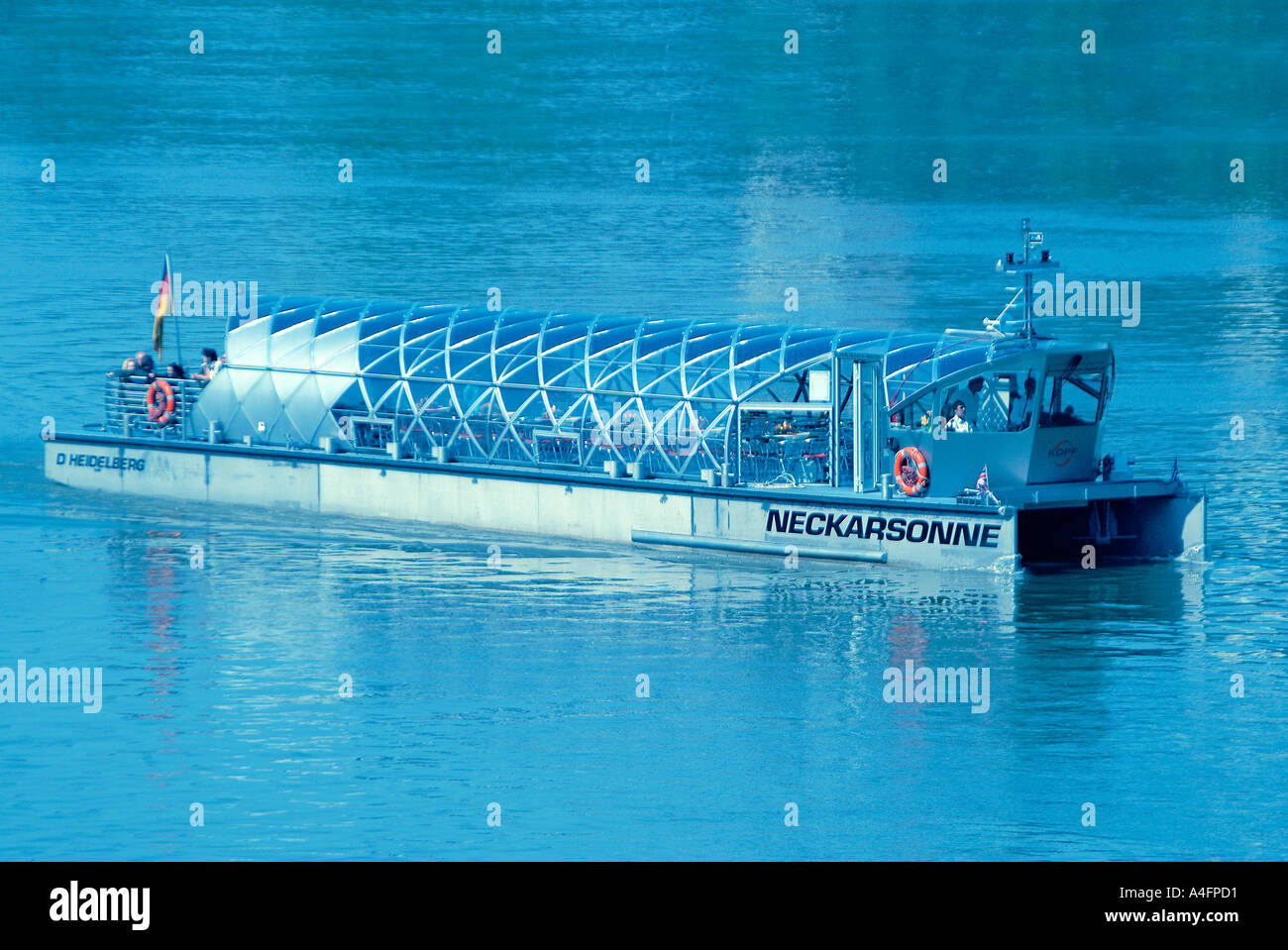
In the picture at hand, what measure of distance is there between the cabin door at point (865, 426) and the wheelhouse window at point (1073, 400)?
3.54 m

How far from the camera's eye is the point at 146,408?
61.7 metres

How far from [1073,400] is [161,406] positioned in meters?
23.8

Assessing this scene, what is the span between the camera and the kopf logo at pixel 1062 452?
5084 cm

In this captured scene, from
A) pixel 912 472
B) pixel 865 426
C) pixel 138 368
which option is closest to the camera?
pixel 912 472

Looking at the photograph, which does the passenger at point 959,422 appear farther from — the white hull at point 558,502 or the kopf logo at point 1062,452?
the white hull at point 558,502

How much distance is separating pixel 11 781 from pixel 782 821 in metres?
11.4

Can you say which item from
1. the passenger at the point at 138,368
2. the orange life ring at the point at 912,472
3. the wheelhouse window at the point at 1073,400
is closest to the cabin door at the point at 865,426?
the orange life ring at the point at 912,472

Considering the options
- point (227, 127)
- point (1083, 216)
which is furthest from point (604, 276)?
point (227, 127)

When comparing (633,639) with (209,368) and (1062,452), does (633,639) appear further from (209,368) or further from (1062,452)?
(209,368)

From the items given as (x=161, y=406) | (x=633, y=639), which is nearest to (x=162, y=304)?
(x=161, y=406)

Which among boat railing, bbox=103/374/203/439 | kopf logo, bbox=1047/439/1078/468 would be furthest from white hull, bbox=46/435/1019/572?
kopf logo, bbox=1047/439/1078/468

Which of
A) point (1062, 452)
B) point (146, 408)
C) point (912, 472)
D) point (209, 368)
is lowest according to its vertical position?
point (912, 472)

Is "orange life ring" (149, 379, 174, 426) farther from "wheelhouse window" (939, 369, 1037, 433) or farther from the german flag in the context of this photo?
"wheelhouse window" (939, 369, 1037, 433)

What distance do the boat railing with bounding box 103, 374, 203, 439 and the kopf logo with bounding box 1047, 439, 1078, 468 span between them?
22.2 m
